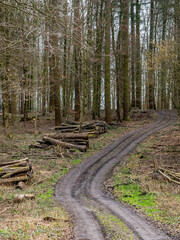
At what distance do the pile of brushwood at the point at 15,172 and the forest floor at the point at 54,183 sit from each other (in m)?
0.35

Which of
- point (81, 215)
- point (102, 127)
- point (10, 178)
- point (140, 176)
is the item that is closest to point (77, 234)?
point (81, 215)

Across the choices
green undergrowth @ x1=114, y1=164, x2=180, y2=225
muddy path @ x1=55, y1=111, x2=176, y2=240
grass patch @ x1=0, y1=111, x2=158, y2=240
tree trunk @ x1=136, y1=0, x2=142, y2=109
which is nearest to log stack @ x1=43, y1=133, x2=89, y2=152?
grass patch @ x1=0, y1=111, x2=158, y2=240

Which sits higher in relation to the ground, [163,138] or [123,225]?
[163,138]

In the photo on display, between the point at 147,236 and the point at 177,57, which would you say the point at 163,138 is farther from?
the point at 147,236

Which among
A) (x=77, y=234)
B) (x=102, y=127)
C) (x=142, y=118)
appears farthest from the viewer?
(x=142, y=118)

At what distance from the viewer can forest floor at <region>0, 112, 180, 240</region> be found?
635 cm

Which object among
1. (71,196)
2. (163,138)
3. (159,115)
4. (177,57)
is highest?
(177,57)

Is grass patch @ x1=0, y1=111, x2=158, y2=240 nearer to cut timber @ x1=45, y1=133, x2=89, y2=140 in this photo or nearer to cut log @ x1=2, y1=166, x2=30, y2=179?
cut log @ x1=2, y1=166, x2=30, y2=179

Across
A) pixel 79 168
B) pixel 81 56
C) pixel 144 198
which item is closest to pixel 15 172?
→ pixel 79 168

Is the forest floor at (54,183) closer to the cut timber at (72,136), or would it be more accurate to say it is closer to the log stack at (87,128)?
the log stack at (87,128)

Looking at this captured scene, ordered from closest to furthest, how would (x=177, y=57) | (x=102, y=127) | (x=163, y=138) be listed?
(x=177, y=57), (x=163, y=138), (x=102, y=127)

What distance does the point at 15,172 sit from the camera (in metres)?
10.8

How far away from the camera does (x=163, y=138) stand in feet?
60.8

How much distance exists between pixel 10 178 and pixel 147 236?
22.5 feet
